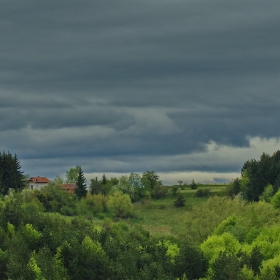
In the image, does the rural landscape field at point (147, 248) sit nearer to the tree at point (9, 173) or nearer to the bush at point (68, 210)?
the bush at point (68, 210)

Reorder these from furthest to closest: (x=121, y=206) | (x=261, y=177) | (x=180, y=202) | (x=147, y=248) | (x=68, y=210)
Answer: (x=180, y=202)
(x=121, y=206)
(x=68, y=210)
(x=261, y=177)
(x=147, y=248)

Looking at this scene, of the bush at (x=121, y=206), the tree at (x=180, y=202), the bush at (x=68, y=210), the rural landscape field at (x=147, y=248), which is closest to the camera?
the rural landscape field at (x=147, y=248)

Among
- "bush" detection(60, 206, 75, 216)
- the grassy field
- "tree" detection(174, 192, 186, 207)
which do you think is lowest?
the grassy field

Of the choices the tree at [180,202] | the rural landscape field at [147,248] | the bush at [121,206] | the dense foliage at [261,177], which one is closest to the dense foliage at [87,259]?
the rural landscape field at [147,248]

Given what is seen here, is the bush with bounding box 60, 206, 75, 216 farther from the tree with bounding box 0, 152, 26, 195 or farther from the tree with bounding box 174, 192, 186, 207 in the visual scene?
the tree with bounding box 174, 192, 186, 207

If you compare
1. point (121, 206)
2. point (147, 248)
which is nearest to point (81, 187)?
point (121, 206)

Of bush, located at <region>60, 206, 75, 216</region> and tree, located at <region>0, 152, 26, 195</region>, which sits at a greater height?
tree, located at <region>0, 152, 26, 195</region>

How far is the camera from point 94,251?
6191 cm

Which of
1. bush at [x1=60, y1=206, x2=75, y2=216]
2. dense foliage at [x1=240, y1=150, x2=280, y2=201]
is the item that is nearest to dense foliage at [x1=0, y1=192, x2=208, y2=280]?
dense foliage at [x1=240, y1=150, x2=280, y2=201]

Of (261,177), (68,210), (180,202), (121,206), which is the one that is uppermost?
(261,177)

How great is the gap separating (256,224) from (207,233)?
42.4 ft

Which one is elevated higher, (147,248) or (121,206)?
(121,206)

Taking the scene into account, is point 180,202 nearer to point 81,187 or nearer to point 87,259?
point 81,187

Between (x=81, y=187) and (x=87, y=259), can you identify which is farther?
(x=81, y=187)
